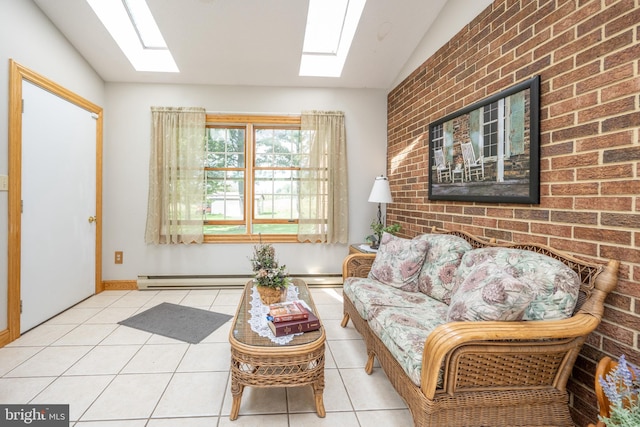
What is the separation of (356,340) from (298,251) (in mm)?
1666

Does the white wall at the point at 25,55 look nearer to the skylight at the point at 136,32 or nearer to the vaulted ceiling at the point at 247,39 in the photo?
the vaulted ceiling at the point at 247,39

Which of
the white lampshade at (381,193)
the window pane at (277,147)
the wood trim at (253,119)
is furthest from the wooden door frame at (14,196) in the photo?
the white lampshade at (381,193)

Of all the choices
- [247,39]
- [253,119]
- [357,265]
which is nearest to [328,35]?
[247,39]

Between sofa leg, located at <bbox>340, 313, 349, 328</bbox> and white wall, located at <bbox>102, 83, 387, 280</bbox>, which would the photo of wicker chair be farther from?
white wall, located at <bbox>102, 83, 387, 280</bbox>

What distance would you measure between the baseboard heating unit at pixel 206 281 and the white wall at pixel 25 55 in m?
1.41

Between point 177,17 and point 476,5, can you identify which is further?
point 177,17

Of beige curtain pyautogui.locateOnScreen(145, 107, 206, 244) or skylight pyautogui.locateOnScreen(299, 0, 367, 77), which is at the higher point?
skylight pyautogui.locateOnScreen(299, 0, 367, 77)

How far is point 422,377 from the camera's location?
1.29m

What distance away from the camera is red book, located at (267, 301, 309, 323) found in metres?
1.65

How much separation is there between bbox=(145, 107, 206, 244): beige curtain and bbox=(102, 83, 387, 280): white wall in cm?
14

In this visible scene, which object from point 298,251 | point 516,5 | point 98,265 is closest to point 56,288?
point 98,265

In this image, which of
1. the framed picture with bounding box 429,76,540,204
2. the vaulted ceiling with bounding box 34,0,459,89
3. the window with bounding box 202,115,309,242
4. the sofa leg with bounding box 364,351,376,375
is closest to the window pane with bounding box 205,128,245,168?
the window with bounding box 202,115,309,242

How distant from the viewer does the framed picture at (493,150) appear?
176 centimetres

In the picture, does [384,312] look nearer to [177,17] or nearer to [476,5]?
[476,5]
